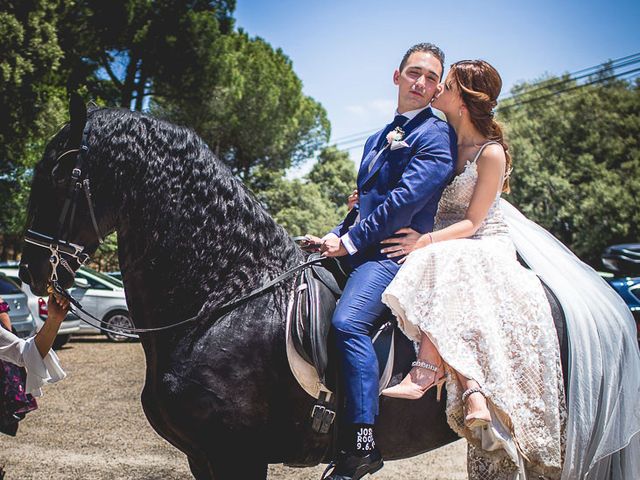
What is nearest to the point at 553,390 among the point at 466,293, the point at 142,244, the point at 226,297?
the point at 466,293

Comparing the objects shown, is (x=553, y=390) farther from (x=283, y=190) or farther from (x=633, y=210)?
(x=633, y=210)

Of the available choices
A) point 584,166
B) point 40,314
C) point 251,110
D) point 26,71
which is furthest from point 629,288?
point 584,166

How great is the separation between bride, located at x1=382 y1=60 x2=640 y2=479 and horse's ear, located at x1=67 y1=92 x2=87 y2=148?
168 cm

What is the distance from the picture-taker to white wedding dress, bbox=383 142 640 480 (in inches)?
116

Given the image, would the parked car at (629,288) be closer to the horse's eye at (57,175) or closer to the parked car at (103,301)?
the horse's eye at (57,175)

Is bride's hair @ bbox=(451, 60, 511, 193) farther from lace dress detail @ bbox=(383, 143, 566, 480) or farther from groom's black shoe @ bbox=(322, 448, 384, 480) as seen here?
groom's black shoe @ bbox=(322, 448, 384, 480)

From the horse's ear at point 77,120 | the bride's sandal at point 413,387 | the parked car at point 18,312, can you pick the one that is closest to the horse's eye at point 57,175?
the horse's ear at point 77,120

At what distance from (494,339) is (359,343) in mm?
681

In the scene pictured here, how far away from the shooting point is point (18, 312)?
11.0 meters

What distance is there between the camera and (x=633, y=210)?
3141 centimetres

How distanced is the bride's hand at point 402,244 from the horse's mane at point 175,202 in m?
0.65

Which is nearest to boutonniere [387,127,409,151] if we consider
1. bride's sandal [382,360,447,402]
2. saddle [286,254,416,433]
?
saddle [286,254,416,433]

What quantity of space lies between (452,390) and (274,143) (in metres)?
29.6

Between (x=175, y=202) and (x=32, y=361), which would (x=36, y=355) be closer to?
(x=32, y=361)
